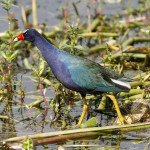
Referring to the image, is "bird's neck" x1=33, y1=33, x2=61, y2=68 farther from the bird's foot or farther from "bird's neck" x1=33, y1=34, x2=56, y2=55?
the bird's foot

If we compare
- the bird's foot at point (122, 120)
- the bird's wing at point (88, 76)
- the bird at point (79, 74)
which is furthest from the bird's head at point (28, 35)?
the bird's foot at point (122, 120)

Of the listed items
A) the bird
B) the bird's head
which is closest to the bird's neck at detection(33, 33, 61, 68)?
the bird

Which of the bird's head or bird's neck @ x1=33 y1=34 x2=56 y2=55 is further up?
the bird's head

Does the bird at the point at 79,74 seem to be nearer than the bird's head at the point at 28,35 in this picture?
Yes

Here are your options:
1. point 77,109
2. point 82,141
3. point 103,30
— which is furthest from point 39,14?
point 82,141

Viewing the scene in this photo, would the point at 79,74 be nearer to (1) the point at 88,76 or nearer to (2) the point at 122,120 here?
(1) the point at 88,76

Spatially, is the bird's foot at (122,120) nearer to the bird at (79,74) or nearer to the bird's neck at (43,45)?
the bird at (79,74)

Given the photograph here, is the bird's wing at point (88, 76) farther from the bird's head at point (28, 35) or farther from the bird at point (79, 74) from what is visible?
the bird's head at point (28, 35)

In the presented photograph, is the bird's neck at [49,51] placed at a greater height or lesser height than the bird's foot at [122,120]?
greater

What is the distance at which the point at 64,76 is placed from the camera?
4.01 m

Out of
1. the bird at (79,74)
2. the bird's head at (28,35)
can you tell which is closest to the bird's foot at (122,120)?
the bird at (79,74)

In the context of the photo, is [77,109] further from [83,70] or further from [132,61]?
[132,61]

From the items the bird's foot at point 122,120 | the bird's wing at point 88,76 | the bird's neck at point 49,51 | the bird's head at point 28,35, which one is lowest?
the bird's foot at point 122,120

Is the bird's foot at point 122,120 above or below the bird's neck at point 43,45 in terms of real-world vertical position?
below
